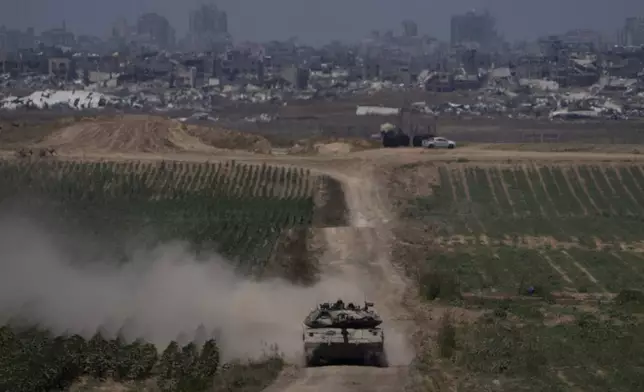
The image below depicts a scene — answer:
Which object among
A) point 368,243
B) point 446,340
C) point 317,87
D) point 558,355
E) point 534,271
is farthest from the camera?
point 317,87

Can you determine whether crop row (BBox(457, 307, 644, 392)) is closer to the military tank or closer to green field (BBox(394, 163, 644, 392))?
green field (BBox(394, 163, 644, 392))

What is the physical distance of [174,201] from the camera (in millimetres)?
48656

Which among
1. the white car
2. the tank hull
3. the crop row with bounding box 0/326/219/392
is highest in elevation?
the crop row with bounding box 0/326/219/392

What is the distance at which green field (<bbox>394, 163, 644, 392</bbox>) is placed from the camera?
21469mm

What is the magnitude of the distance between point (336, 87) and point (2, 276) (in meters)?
133

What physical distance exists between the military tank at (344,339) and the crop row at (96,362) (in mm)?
2041

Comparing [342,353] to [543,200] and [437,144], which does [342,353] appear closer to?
[543,200]

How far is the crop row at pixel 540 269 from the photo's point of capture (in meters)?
31.8

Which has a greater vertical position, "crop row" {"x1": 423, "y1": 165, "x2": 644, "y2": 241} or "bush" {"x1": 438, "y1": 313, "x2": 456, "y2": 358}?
"bush" {"x1": 438, "y1": 313, "x2": 456, "y2": 358}

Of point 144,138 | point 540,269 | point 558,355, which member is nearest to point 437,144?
point 144,138

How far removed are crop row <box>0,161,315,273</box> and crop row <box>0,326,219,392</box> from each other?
11.2m

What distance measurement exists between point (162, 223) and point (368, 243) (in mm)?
8686

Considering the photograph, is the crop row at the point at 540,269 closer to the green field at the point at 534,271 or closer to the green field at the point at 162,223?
the green field at the point at 534,271

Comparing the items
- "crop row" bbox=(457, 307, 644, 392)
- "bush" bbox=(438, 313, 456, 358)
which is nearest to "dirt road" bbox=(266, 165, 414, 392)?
"bush" bbox=(438, 313, 456, 358)
